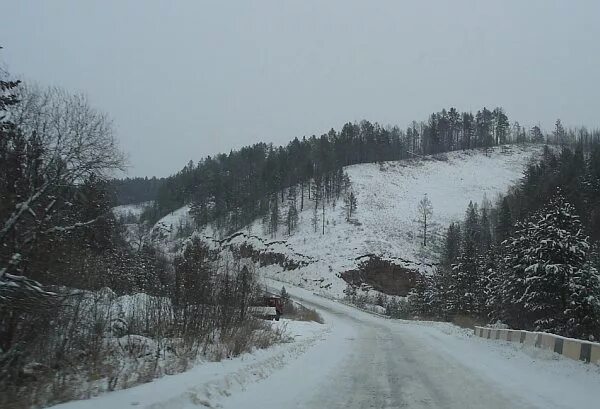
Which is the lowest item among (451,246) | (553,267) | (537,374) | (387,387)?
(451,246)

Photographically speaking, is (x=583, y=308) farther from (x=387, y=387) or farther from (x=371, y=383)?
(x=387, y=387)

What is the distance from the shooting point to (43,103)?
19547 mm

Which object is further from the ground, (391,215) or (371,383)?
(391,215)

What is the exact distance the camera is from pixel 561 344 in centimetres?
1470

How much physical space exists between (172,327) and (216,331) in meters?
1.63

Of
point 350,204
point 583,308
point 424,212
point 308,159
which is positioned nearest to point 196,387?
point 583,308

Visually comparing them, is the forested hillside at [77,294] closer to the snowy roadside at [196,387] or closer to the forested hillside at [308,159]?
the snowy roadside at [196,387]

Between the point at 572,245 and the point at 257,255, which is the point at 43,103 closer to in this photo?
the point at 572,245

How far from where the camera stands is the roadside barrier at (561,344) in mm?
12640

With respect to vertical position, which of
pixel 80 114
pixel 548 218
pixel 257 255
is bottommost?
pixel 257 255

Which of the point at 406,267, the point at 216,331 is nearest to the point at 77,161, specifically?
the point at 216,331

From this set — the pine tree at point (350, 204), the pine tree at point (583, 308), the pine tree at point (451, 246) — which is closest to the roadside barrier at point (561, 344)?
the pine tree at point (583, 308)

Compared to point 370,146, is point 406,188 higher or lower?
lower

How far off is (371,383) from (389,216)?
10444 centimetres
